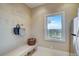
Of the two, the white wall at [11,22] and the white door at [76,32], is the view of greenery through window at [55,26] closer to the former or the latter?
the white door at [76,32]

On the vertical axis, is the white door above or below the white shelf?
above

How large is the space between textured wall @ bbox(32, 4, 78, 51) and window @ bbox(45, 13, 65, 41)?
2.3 inches

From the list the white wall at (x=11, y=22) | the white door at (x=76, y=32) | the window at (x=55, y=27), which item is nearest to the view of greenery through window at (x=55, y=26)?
the window at (x=55, y=27)

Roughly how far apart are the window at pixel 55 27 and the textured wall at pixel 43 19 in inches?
2.3

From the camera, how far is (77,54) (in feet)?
4.83

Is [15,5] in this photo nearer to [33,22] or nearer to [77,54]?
[33,22]

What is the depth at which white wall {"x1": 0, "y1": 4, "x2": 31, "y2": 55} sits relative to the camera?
1.44m

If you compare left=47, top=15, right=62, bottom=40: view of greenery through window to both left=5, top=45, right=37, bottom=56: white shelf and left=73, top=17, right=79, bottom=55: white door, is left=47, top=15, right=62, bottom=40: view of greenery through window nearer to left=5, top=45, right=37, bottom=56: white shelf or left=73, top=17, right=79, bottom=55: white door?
left=73, top=17, right=79, bottom=55: white door

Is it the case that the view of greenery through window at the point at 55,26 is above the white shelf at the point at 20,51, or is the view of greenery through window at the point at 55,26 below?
above

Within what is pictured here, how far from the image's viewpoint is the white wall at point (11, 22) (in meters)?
1.44

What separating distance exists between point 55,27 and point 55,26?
0.05 feet

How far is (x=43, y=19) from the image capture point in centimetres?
154

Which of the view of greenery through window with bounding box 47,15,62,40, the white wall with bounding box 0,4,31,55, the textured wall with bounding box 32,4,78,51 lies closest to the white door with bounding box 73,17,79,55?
the textured wall with bounding box 32,4,78,51

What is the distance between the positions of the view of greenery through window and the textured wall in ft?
0.29
